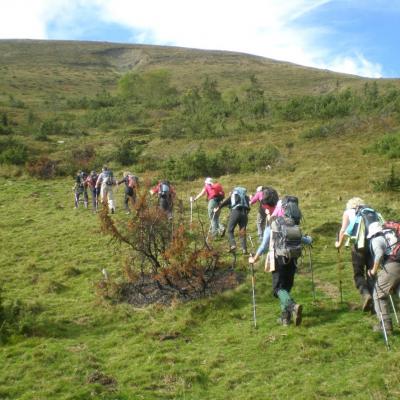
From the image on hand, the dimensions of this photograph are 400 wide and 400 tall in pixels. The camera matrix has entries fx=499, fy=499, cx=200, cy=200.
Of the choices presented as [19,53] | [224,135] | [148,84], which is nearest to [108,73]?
[19,53]

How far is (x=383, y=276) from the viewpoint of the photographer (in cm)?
736

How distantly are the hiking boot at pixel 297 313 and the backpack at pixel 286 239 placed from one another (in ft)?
2.51

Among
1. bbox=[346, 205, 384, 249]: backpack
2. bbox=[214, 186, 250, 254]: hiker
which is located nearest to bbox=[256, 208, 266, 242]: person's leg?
bbox=[214, 186, 250, 254]: hiker

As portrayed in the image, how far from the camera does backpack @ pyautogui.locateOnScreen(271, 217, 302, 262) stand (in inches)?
306

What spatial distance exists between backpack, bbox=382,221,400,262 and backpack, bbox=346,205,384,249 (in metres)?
0.39

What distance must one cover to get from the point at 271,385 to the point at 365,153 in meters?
22.1

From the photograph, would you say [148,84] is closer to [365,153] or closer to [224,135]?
[224,135]

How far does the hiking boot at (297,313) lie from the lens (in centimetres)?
793

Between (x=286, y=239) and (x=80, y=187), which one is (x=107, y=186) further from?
(x=286, y=239)

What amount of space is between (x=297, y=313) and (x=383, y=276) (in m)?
1.46

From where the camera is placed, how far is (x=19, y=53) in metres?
135

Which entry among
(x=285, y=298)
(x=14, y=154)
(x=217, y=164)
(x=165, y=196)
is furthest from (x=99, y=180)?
(x=14, y=154)

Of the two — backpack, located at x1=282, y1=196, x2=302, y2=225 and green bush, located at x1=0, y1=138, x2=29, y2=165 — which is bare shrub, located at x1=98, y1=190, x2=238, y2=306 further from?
green bush, located at x1=0, y1=138, x2=29, y2=165

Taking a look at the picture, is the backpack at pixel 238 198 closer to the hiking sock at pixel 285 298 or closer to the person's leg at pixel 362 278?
the person's leg at pixel 362 278
